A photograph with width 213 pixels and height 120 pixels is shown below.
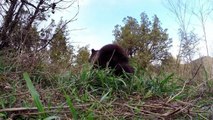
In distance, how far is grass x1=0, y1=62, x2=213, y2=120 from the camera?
7.08ft

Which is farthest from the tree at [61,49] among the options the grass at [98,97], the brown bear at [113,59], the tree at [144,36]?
the tree at [144,36]

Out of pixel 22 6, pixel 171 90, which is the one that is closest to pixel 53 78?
pixel 171 90

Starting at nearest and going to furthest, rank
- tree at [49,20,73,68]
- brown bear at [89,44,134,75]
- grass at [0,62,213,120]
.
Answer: grass at [0,62,213,120] → brown bear at [89,44,134,75] → tree at [49,20,73,68]

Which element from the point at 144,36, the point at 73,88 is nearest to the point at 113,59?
the point at 73,88

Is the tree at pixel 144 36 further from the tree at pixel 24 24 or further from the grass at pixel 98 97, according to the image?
the grass at pixel 98 97

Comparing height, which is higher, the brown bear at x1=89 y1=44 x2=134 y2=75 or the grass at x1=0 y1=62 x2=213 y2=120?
the brown bear at x1=89 y1=44 x2=134 y2=75

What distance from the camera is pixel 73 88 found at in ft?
9.98

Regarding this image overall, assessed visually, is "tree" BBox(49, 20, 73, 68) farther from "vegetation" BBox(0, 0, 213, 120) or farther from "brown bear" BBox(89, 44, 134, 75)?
"brown bear" BBox(89, 44, 134, 75)

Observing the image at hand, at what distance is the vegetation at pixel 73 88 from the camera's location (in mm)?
2230

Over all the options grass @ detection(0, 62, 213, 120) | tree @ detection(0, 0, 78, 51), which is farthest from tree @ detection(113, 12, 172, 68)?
grass @ detection(0, 62, 213, 120)

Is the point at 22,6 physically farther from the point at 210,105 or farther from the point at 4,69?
the point at 210,105

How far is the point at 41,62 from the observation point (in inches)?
148

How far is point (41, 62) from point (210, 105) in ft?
5.64

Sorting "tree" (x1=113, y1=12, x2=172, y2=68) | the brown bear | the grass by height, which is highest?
"tree" (x1=113, y1=12, x2=172, y2=68)
